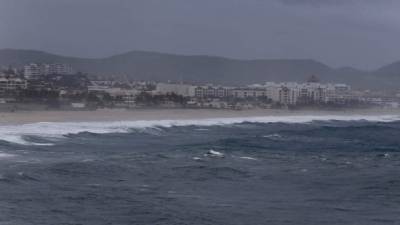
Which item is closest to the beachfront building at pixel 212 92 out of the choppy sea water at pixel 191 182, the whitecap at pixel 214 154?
the choppy sea water at pixel 191 182

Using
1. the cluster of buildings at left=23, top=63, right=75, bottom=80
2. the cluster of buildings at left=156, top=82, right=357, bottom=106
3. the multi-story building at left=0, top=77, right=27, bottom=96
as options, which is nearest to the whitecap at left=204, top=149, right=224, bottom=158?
the multi-story building at left=0, top=77, right=27, bottom=96

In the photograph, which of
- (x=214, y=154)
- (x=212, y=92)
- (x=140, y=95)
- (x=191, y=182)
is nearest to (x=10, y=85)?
(x=140, y=95)

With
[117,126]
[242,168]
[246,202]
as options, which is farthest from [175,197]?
[117,126]

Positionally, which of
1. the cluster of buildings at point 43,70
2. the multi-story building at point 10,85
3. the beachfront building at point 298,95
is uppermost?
the cluster of buildings at point 43,70

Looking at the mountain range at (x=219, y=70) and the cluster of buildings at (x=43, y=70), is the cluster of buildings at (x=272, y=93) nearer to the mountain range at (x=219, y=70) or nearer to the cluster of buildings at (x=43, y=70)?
the cluster of buildings at (x=43, y=70)

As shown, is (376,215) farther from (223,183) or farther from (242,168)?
(242,168)

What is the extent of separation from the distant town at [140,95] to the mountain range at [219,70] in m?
20.6

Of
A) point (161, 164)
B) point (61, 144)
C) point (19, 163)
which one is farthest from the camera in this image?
point (61, 144)

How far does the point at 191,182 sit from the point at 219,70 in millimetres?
155523

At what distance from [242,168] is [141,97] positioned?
63.3 m

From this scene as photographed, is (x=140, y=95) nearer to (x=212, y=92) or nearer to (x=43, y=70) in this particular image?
(x=212, y=92)

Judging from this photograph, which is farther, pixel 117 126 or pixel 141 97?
pixel 141 97

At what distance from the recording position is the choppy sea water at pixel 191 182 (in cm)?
1622

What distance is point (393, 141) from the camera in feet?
137
